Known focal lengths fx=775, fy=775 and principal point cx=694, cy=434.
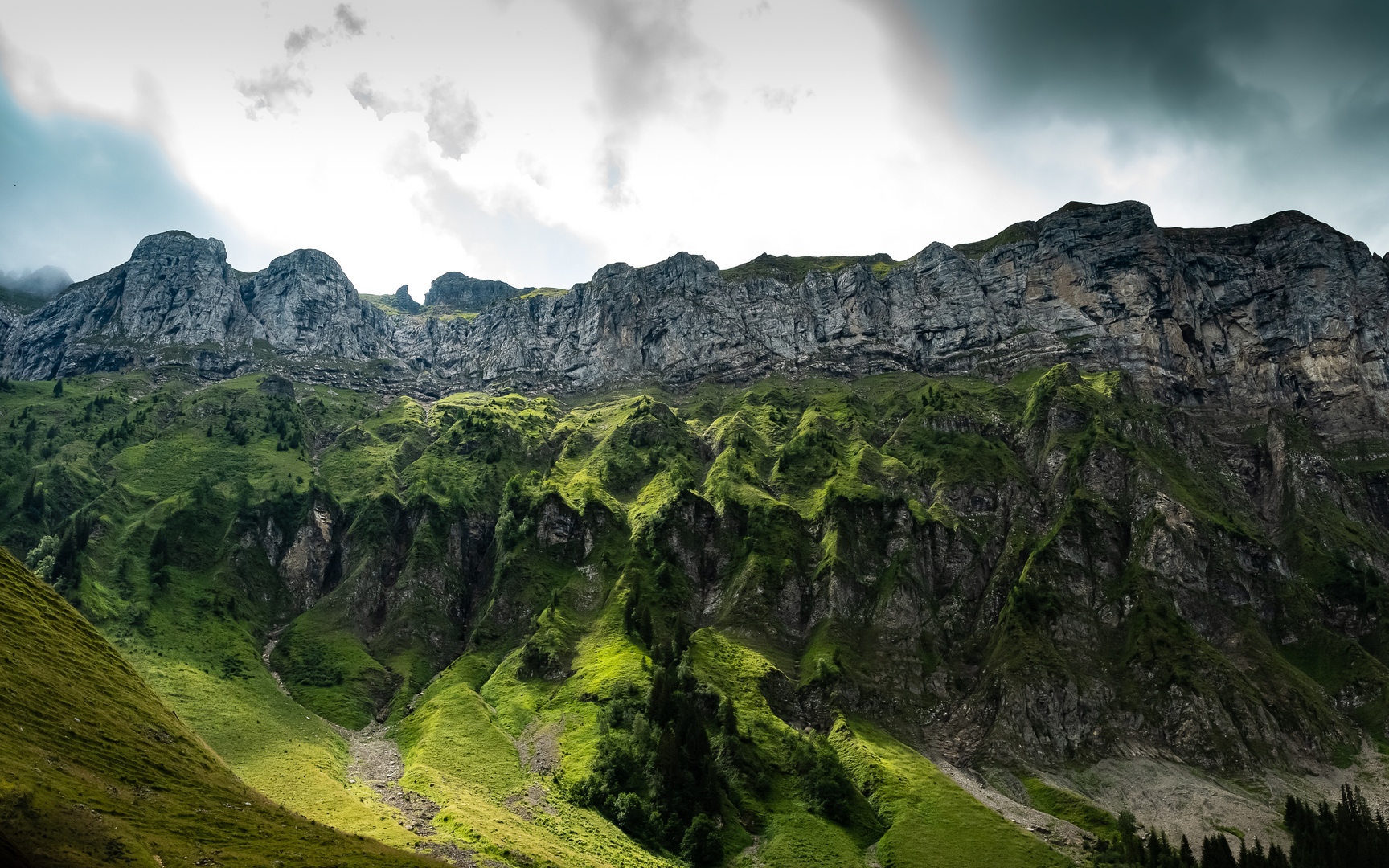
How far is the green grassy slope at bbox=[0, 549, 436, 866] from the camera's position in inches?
2260

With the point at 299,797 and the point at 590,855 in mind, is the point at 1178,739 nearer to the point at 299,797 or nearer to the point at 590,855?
the point at 590,855

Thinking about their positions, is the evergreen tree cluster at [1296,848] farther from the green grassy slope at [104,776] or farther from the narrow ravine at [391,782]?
the green grassy slope at [104,776]

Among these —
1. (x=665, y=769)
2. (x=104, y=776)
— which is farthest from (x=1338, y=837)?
(x=104, y=776)

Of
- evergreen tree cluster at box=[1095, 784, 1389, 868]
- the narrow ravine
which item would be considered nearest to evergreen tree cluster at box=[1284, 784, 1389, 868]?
evergreen tree cluster at box=[1095, 784, 1389, 868]

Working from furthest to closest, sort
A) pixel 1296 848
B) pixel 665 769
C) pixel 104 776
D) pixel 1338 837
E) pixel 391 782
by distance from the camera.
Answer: pixel 1338 837 < pixel 665 769 < pixel 391 782 < pixel 1296 848 < pixel 104 776

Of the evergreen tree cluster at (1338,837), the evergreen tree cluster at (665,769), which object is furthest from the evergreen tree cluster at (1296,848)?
the evergreen tree cluster at (665,769)

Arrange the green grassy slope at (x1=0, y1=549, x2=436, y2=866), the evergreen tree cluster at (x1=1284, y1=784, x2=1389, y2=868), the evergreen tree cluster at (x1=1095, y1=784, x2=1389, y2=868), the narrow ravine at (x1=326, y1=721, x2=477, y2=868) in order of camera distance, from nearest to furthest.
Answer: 1. the green grassy slope at (x1=0, y1=549, x2=436, y2=866)
2. the narrow ravine at (x1=326, y1=721, x2=477, y2=868)
3. the evergreen tree cluster at (x1=1095, y1=784, x2=1389, y2=868)
4. the evergreen tree cluster at (x1=1284, y1=784, x2=1389, y2=868)

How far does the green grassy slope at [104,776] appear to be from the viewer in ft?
188

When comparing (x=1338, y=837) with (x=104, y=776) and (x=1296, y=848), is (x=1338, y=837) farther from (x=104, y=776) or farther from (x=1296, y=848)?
(x=104, y=776)

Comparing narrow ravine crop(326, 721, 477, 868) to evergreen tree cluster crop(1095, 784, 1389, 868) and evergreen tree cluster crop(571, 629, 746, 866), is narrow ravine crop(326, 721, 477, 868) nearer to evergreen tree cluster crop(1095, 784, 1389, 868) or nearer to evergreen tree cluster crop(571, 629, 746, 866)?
evergreen tree cluster crop(571, 629, 746, 866)

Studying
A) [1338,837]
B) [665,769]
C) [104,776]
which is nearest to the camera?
[104,776]

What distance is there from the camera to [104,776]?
70.2 m

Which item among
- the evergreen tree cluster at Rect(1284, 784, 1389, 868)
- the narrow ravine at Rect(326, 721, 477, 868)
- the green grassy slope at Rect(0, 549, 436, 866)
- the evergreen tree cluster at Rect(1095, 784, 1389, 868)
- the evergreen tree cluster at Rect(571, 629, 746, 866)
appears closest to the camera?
the green grassy slope at Rect(0, 549, 436, 866)

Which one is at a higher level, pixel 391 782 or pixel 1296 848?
pixel 1296 848
